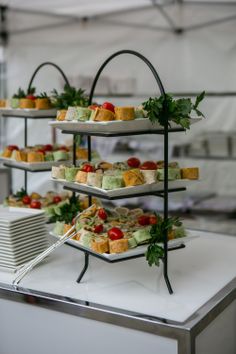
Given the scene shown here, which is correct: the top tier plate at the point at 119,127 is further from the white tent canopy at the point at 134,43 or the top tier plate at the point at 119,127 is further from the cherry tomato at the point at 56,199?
the white tent canopy at the point at 134,43

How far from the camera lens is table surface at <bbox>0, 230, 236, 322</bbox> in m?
1.64

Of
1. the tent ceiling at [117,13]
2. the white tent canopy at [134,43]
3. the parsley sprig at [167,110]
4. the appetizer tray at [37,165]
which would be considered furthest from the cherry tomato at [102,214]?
the tent ceiling at [117,13]

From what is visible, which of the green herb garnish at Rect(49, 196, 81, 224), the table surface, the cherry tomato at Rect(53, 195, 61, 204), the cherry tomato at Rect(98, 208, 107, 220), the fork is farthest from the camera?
the cherry tomato at Rect(53, 195, 61, 204)

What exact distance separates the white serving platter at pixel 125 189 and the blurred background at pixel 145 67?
6.55 ft

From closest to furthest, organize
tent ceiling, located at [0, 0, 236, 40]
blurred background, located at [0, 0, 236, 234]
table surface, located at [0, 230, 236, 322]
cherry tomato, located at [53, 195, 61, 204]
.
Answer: table surface, located at [0, 230, 236, 322] < cherry tomato, located at [53, 195, 61, 204] < blurred background, located at [0, 0, 236, 234] < tent ceiling, located at [0, 0, 236, 40]

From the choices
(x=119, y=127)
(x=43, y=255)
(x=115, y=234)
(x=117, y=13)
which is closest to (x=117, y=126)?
(x=119, y=127)

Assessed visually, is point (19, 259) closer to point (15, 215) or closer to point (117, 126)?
point (15, 215)

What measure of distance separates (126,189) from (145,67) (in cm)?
393

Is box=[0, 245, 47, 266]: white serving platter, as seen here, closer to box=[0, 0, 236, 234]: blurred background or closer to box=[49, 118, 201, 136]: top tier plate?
box=[49, 118, 201, 136]: top tier plate

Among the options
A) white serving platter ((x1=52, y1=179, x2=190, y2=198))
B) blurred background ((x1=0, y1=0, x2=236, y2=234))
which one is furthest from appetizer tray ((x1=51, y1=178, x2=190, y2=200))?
blurred background ((x1=0, y1=0, x2=236, y2=234))

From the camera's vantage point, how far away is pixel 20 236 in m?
1.95

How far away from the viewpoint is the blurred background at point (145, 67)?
400 cm

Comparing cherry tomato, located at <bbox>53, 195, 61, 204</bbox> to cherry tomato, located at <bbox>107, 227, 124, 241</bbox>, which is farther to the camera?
cherry tomato, located at <bbox>53, 195, 61, 204</bbox>

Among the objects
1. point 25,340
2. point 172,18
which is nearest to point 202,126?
point 172,18
